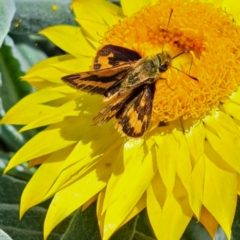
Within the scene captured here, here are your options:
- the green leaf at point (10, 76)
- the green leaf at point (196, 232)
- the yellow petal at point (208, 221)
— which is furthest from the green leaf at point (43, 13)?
the yellow petal at point (208, 221)

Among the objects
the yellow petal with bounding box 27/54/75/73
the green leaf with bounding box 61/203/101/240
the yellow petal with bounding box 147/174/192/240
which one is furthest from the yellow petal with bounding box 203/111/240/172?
the yellow petal with bounding box 27/54/75/73

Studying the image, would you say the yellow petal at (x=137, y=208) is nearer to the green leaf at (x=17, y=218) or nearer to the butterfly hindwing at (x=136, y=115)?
the butterfly hindwing at (x=136, y=115)

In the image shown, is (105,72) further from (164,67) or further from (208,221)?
(208,221)

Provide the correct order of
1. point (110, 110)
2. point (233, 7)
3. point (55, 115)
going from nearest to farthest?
point (110, 110) < point (55, 115) < point (233, 7)

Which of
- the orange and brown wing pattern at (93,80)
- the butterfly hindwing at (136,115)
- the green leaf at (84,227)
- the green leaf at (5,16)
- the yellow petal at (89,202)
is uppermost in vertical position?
the orange and brown wing pattern at (93,80)

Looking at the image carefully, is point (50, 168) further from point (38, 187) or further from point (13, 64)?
point (13, 64)

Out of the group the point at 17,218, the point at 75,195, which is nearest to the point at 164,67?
the point at 75,195

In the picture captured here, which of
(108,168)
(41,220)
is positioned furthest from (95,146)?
(41,220)
